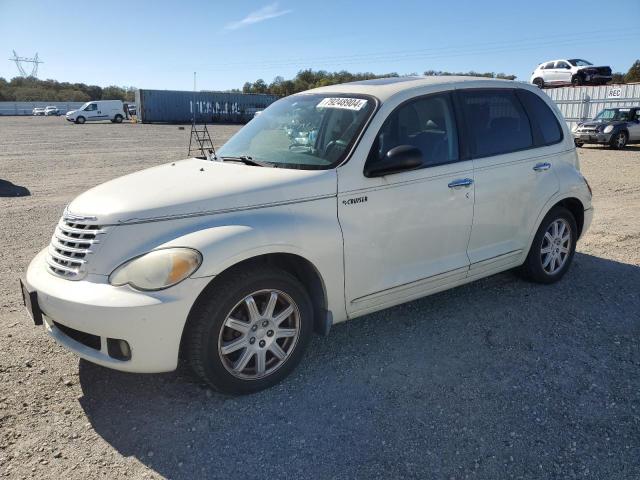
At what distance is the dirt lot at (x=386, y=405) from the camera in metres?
2.62

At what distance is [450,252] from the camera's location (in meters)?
4.00

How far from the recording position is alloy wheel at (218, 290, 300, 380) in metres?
3.07

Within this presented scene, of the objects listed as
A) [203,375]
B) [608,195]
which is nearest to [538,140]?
[203,375]

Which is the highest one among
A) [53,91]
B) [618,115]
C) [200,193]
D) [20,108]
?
[53,91]

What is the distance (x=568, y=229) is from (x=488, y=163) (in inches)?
57.4

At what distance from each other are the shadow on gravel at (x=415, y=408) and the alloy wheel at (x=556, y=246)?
0.74m

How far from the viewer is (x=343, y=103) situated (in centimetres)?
389

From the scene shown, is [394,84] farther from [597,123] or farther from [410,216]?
[597,123]

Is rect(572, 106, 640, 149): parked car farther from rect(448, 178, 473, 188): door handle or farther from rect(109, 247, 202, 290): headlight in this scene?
rect(109, 247, 202, 290): headlight

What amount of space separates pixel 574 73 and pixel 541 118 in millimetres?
30577

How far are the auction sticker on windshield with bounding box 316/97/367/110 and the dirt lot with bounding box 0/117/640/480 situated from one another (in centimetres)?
174

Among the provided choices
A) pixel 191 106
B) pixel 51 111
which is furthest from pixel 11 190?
pixel 51 111

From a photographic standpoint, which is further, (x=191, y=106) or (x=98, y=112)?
(x=191, y=106)

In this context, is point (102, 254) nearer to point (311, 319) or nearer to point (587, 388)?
point (311, 319)
